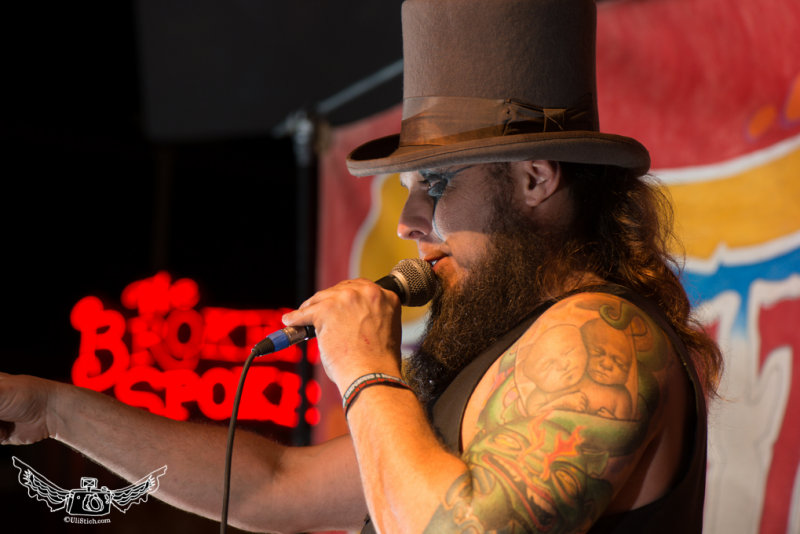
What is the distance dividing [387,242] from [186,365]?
1689mm

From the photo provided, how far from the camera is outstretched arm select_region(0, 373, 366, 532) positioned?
4.88 feet

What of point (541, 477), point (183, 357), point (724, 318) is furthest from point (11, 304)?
point (541, 477)

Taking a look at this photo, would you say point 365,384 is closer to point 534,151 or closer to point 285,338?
point 285,338

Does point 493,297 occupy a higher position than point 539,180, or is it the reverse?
point 539,180

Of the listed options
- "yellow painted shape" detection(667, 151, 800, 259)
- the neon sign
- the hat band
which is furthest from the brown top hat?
the neon sign

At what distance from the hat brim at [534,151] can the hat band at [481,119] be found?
44mm

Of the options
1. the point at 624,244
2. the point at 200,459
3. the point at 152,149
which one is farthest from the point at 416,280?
the point at 152,149

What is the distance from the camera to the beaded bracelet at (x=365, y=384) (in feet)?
3.68

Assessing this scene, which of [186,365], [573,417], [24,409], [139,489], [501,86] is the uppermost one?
[501,86]

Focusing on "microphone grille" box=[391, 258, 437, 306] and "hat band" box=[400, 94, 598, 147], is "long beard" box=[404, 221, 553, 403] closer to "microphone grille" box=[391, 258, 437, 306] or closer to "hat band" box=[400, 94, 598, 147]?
"microphone grille" box=[391, 258, 437, 306]

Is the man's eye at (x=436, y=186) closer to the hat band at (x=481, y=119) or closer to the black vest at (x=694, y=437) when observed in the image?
the hat band at (x=481, y=119)

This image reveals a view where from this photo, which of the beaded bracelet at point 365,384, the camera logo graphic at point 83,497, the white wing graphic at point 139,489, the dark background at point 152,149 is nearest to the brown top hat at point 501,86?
the beaded bracelet at point 365,384

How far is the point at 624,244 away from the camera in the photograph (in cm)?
141

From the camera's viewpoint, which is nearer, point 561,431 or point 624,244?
point 561,431
